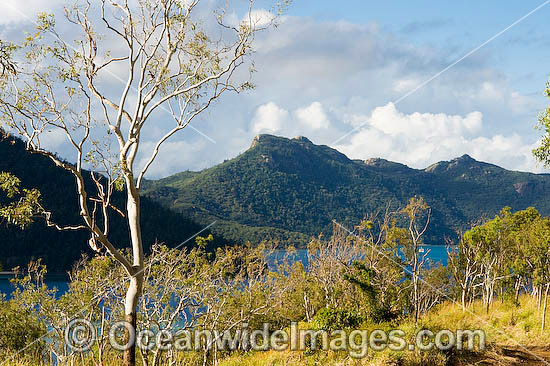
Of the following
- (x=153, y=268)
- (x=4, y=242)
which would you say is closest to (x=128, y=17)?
(x=153, y=268)

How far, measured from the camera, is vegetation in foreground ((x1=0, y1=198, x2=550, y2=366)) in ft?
36.3

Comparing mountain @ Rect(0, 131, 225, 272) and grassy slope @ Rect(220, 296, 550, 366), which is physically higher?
mountain @ Rect(0, 131, 225, 272)

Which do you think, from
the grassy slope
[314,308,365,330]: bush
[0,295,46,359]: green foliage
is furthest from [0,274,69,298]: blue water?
the grassy slope

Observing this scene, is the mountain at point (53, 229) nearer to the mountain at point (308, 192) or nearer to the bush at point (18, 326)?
the mountain at point (308, 192)

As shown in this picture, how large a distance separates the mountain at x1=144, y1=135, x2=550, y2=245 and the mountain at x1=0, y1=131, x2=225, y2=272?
1703 centimetres

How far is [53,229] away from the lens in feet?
261

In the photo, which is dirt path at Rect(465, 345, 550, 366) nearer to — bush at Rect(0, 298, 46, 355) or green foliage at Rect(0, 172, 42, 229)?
green foliage at Rect(0, 172, 42, 229)

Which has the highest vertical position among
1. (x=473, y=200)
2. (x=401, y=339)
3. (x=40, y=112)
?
(x=473, y=200)

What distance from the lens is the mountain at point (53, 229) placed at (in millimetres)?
75000

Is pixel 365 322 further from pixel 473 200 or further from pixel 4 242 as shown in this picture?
pixel 473 200

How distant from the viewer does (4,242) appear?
247 ft

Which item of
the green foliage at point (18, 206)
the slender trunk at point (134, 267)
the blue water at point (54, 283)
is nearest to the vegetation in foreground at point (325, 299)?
the slender trunk at point (134, 267)

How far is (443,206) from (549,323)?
161 metres

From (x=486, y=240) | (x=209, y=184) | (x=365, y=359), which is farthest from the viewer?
(x=209, y=184)
